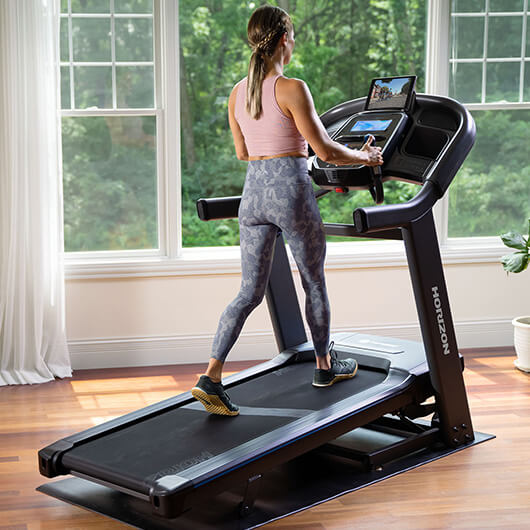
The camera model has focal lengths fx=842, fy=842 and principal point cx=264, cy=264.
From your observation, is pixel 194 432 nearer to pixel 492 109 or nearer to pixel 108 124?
pixel 108 124

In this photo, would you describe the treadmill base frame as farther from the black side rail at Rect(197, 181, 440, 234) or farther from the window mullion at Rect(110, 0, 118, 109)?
the window mullion at Rect(110, 0, 118, 109)

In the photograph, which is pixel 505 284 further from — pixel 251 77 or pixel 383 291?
pixel 251 77

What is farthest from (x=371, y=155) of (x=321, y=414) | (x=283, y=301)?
(x=321, y=414)

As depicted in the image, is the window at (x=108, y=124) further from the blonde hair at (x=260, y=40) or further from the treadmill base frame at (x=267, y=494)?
the treadmill base frame at (x=267, y=494)

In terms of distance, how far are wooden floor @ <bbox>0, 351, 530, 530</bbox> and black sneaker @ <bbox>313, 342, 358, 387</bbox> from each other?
48 centimetres

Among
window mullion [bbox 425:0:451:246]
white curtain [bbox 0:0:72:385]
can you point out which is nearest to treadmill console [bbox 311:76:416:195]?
window mullion [bbox 425:0:451:246]

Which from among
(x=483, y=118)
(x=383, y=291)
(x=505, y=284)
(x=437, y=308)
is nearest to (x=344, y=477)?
(x=437, y=308)

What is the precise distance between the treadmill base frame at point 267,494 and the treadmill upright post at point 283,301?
0.62 meters

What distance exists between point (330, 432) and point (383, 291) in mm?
2061

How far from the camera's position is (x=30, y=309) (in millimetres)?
4387

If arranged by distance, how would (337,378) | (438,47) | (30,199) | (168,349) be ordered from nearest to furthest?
1. (337,378)
2. (30,199)
3. (168,349)
4. (438,47)

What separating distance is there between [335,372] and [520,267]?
1437 millimetres

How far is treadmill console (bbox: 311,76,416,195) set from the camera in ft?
10.9

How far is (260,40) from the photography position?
9.79 ft
